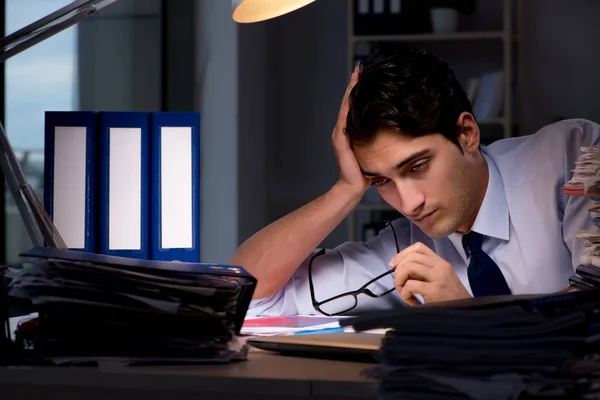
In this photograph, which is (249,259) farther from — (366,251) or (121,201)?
(121,201)

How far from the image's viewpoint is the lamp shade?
1.42 metres

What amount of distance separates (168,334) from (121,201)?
1.57 ft

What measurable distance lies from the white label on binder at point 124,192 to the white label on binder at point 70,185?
44mm

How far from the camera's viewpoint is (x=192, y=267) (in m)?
0.91

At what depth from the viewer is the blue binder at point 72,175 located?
Answer: 1273 mm

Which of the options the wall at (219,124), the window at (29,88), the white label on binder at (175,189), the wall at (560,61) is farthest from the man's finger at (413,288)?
the wall at (560,61)

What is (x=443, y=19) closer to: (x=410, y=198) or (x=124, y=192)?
(x=410, y=198)

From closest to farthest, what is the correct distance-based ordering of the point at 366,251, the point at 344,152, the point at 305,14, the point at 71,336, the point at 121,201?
1. the point at 71,336
2. the point at 121,201
3. the point at 344,152
4. the point at 366,251
5. the point at 305,14

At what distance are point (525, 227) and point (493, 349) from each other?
1.01 metres

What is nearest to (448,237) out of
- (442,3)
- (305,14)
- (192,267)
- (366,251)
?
(366,251)

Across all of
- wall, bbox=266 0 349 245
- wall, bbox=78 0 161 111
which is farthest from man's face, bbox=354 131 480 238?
wall, bbox=266 0 349 245

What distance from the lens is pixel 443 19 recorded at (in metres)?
4.17

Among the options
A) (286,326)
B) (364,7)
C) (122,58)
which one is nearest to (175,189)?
(286,326)

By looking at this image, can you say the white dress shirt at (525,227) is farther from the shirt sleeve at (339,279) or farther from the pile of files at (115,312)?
the pile of files at (115,312)
